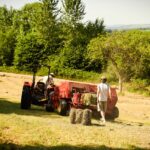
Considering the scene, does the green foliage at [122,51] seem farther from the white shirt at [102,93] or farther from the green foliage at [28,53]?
the white shirt at [102,93]

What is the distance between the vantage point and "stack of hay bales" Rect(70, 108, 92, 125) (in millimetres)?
15977

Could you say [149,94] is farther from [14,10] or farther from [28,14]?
[14,10]

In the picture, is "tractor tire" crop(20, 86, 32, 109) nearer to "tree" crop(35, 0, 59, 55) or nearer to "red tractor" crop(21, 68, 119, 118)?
"red tractor" crop(21, 68, 119, 118)

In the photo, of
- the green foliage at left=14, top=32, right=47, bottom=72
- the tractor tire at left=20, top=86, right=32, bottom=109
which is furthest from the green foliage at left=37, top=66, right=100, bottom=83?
the tractor tire at left=20, top=86, right=32, bottom=109

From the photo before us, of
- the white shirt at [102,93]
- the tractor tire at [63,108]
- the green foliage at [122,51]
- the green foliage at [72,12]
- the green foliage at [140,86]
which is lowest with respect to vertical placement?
the green foliage at [140,86]

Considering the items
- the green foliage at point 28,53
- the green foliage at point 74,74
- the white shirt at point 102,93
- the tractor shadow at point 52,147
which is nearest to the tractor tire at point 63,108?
the white shirt at point 102,93

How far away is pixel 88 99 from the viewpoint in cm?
1889

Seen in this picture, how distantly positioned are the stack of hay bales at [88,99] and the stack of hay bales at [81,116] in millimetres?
2535

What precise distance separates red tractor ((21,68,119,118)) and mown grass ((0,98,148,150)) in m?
3.34

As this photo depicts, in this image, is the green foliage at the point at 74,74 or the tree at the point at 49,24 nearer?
the green foliage at the point at 74,74

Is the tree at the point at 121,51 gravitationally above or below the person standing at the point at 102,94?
above

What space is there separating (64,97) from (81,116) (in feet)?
11.8

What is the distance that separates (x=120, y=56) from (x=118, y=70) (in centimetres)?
185

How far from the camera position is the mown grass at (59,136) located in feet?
40.2
